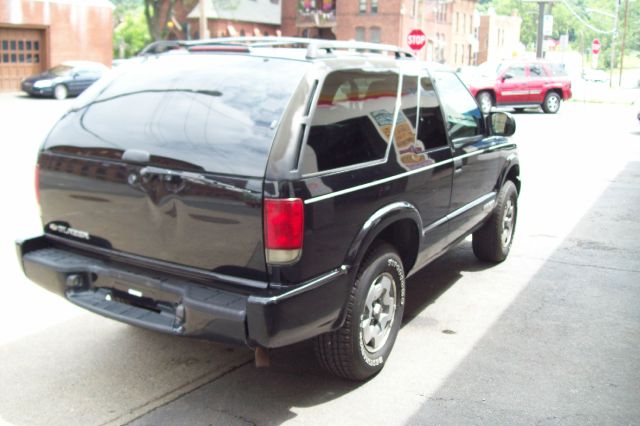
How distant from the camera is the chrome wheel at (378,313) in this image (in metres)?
4.13

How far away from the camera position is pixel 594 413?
3895 mm

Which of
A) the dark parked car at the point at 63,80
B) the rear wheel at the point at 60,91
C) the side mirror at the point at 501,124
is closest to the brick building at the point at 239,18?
the dark parked car at the point at 63,80

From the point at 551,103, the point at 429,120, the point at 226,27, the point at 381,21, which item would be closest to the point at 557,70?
the point at 551,103

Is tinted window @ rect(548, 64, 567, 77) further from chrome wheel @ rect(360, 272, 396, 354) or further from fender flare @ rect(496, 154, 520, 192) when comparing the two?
chrome wheel @ rect(360, 272, 396, 354)

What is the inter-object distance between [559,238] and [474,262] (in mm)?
1570

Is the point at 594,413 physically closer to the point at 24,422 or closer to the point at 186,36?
the point at 24,422

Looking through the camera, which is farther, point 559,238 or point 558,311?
point 559,238

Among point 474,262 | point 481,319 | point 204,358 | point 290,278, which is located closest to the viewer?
point 290,278

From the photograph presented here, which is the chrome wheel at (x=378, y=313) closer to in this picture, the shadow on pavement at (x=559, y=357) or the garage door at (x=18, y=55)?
the shadow on pavement at (x=559, y=357)

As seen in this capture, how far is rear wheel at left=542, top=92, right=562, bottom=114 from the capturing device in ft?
87.6

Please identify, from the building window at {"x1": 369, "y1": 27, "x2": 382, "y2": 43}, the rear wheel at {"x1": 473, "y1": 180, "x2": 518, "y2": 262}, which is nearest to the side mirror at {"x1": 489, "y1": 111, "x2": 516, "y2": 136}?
the rear wheel at {"x1": 473, "y1": 180, "x2": 518, "y2": 262}

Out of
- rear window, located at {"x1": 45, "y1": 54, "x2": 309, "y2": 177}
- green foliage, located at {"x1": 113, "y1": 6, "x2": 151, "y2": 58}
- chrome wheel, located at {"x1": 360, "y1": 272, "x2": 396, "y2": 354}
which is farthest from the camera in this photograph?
green foliage, located at {"x1": 113, "y1": 6, "x2": 151, "y2": 58}

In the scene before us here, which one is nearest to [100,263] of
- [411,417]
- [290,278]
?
[290,278]

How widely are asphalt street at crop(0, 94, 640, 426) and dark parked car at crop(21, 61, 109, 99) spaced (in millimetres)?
25103
